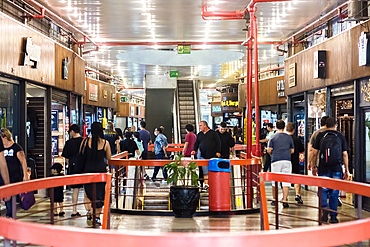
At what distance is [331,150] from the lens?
6137 millimetres

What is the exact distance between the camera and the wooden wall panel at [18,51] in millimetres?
6949

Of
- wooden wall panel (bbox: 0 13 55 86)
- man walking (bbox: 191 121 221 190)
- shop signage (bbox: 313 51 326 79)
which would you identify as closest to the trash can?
man walking (bbox: 191 121 221 190)

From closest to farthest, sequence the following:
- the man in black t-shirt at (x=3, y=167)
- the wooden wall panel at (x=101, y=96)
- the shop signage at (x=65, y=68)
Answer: the man in black t-shirt at (x=3, y=167)
the shop signage at (x=65, y=68)
the wooden wall panel at (x=101, y=96)

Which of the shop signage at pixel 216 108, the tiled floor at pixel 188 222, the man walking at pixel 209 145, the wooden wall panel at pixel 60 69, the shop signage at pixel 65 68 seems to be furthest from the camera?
the shop signage at pixel 216 108

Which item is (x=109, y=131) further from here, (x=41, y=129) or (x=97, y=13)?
(x=97, y=13)

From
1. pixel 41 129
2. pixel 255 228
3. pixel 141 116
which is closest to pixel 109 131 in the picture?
pixel 41 129

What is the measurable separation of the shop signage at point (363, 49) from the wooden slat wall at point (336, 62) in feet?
0.41

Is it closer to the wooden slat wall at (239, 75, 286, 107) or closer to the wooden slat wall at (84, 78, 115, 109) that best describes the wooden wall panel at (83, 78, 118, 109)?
the wooden slat wall at (84, 78, 115, 109)

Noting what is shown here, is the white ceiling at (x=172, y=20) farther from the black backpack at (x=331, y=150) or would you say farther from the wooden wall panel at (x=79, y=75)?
the black backpack at (x=331, y=150)

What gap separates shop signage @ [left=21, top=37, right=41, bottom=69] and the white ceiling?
126 cm

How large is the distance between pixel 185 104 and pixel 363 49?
15.0 meters

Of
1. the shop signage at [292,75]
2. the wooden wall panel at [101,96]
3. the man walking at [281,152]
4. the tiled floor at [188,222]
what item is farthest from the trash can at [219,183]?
the wooden wall panel at [101,96]

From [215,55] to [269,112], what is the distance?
3545 millimetres

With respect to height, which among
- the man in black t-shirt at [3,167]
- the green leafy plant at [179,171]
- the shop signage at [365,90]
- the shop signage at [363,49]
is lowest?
the green leafy plant at [179,171]
